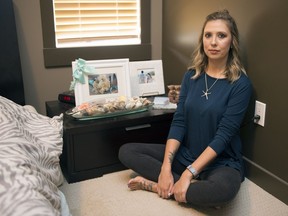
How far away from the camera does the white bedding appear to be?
83 centimetres

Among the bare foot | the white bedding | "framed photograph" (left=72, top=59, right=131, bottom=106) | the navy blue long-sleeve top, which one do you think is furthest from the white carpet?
"framed photograph" (left=72, top=59, right=131, bottom=106)

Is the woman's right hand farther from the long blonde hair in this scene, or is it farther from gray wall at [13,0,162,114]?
gray wall at [13,0,162,114]

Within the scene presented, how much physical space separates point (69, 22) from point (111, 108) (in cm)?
81

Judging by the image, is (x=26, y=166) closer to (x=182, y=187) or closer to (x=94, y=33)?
(x=182, y=187)

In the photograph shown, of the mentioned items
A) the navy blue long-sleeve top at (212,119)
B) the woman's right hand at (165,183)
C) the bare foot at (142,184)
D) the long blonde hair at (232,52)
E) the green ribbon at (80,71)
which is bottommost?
the bare foot at (142,184)

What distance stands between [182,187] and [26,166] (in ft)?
2.55

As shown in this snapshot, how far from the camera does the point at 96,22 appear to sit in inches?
93.5

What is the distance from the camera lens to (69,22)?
2297 millimetres

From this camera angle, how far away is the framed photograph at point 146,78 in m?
2.22

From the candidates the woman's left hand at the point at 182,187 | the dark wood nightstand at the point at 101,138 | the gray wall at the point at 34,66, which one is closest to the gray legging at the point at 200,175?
the woman's left hand at the point at 182,187

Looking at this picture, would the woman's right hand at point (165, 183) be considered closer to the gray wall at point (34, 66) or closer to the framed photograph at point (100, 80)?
the framed photograph at point (100, 80)

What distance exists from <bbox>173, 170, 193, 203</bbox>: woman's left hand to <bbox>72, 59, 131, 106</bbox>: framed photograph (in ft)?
2.38

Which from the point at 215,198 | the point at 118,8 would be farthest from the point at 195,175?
the point at 118,8

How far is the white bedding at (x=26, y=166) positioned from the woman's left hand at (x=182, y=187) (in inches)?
21.4
